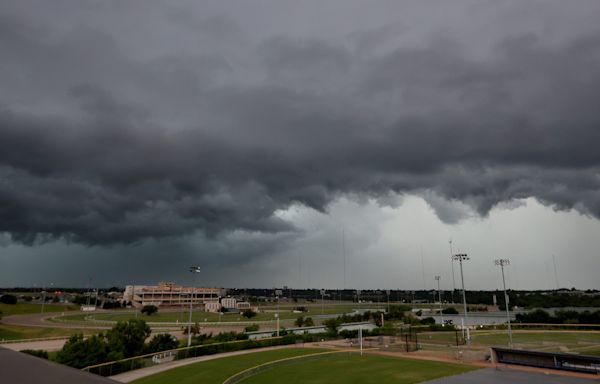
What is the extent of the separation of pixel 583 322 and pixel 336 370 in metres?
85.3

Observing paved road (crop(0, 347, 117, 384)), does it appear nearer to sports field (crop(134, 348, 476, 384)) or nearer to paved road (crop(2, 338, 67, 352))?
sports field (crop(134, 348, 476, 384))

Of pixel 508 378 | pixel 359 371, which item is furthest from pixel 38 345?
pixel 508 378

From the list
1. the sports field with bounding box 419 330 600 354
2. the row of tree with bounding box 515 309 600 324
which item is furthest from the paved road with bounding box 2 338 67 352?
the row of tree with bounding box 515 309 600 324

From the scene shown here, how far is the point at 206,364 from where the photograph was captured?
163ft

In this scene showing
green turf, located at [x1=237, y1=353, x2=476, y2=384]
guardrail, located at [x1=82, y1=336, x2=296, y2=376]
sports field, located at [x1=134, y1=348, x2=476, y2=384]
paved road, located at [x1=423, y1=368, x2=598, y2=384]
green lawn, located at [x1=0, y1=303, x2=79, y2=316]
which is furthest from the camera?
green lawn, located at [x1=0, y1=303, x2=79, y2=316]

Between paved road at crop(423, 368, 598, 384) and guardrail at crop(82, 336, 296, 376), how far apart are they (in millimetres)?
30237

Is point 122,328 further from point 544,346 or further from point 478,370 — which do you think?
point 544,346

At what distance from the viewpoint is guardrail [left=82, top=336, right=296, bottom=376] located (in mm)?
40594

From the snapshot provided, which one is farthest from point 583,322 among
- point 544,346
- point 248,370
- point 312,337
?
point 248,370

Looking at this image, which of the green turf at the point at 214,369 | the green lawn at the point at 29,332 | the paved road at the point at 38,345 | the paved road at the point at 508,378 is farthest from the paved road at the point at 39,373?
the green lawn at the point at 29,332

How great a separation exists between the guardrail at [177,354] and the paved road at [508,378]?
30.2m

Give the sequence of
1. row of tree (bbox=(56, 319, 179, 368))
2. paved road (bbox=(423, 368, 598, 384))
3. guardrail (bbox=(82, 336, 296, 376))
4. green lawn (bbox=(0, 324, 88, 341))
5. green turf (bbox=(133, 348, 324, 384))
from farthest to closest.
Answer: green lawn (bbox=(0, 324, 88, 341)) < row of tree (bbox=(56, 319, 179, 368)) < guardrail (bbox=(82, 336, 296, 376)) < green turf (bbox=(133, 348, 324, 384)) < paved road (bbox=(423, 368, 598, 384))

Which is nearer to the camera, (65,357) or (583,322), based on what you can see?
(65,357)

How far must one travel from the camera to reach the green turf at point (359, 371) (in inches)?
1647
